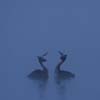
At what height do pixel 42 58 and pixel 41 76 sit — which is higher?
pixel 42 58

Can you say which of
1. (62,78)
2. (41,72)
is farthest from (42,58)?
(62,78)

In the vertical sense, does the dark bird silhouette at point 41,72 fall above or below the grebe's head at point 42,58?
below

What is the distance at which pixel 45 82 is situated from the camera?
2.63 metres

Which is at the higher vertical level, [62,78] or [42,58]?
[42,58]

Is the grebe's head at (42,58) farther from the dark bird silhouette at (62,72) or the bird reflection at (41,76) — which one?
the dark bird silhouette at (62,72)

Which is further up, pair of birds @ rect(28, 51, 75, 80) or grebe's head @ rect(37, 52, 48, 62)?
grebe's head @ rect(37, 52, 48, 62)

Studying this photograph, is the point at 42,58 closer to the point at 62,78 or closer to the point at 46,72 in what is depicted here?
the point at 46,72

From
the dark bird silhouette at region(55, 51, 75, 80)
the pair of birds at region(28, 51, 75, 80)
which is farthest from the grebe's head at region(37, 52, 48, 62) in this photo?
the dark bird silhouette at region(55, 51, 75, 80)

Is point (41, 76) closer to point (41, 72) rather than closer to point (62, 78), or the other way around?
point (41, 72)

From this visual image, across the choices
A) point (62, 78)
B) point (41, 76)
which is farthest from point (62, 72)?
point (41, 76)

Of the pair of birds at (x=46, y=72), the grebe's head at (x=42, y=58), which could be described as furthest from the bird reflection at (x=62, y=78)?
the grebe's head at (x=42, y=58)

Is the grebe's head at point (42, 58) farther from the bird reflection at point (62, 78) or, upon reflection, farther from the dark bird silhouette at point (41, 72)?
the bird reflection at point (62, 78)

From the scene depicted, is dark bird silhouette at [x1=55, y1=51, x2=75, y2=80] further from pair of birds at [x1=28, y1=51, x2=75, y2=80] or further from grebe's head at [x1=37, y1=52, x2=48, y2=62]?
grebe's head at [x1=37, y1=52, x2=48, y2=62]

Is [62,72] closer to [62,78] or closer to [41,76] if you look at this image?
[62,78]
